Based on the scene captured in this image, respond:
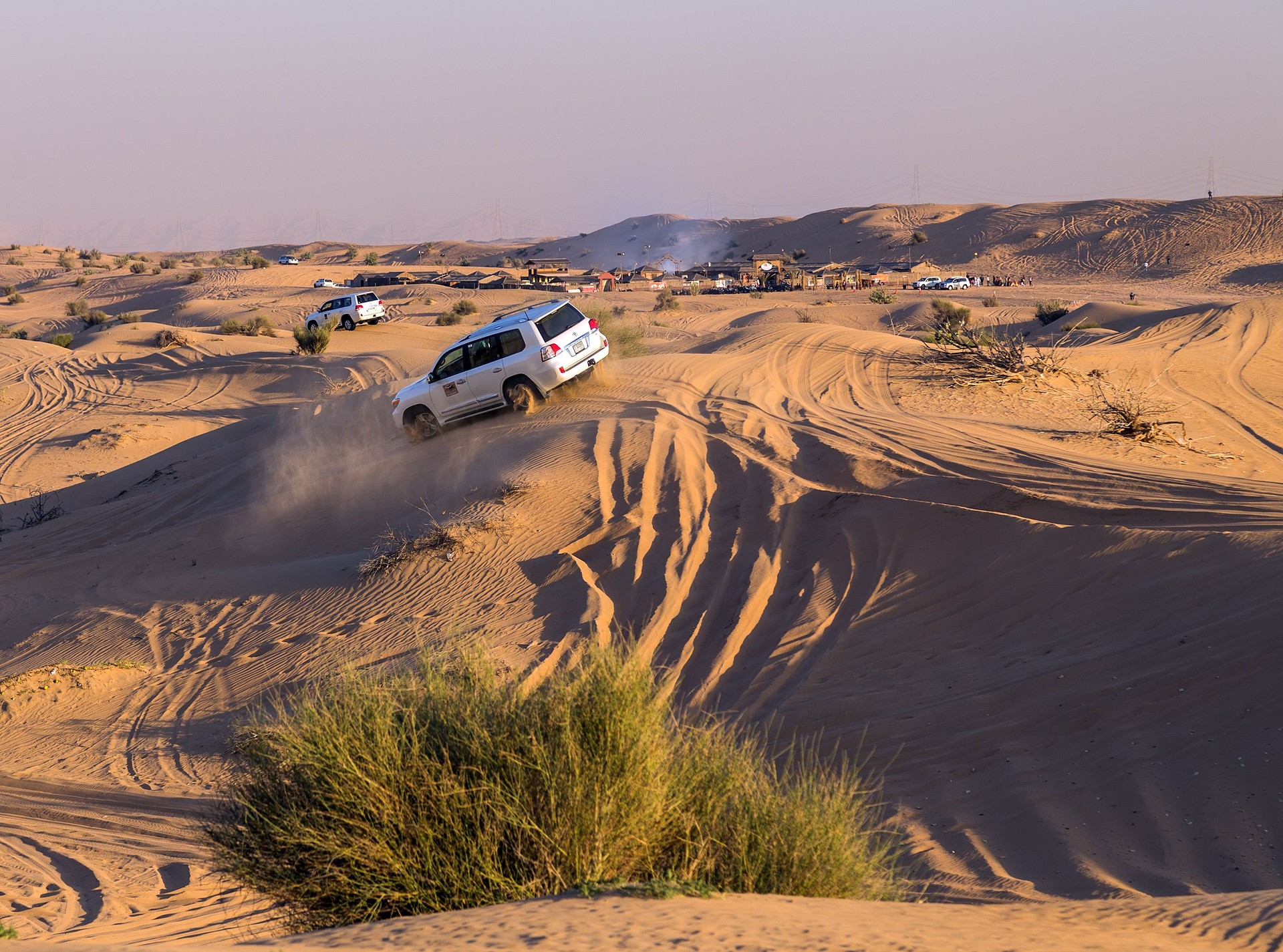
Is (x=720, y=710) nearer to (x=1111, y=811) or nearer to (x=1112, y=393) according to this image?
(x=1111, y=811)

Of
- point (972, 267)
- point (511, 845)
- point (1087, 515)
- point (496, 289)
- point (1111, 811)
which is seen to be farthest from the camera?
point (972, 267)

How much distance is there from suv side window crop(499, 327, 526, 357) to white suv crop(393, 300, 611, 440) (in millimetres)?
11

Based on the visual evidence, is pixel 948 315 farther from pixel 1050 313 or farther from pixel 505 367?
pixel 505 367

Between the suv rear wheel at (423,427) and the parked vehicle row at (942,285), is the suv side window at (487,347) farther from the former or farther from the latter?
the parked vehicle row at (942,285)

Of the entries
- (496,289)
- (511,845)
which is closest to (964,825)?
(511,845)

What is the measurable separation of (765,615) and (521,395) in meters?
8.43

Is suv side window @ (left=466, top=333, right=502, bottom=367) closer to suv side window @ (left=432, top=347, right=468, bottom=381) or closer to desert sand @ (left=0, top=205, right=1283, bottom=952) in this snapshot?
suv side window @ (left=432, top=347, right=468, bottom=381)

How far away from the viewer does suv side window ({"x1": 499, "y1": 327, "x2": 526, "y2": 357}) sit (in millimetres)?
16891

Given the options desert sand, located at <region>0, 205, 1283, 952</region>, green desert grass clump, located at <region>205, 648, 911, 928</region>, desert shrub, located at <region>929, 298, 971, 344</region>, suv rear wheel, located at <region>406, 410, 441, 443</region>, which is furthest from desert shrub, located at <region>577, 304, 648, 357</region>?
green desert grass clump, located at <region>205, 648, 911, 928</region>

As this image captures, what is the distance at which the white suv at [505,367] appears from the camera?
1684 centimetres

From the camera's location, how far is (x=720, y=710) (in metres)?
8.26

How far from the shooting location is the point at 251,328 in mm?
41062

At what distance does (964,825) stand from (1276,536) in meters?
4.60

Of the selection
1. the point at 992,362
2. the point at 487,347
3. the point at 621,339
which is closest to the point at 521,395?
the point at 487,347
